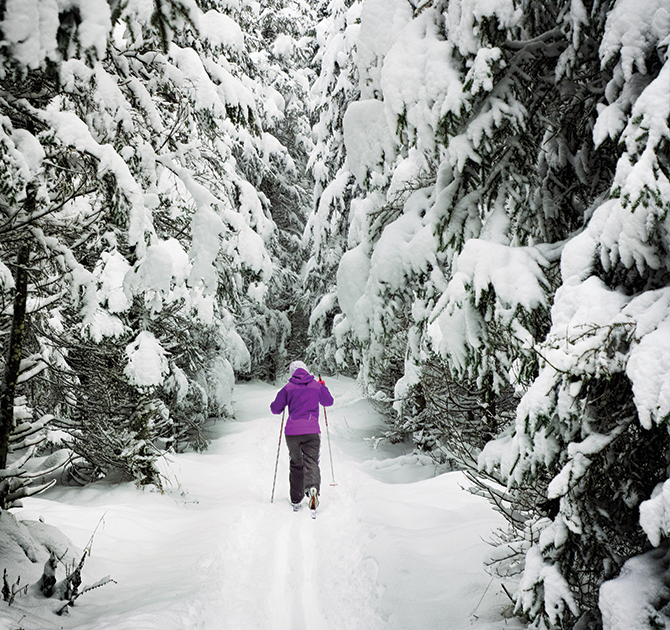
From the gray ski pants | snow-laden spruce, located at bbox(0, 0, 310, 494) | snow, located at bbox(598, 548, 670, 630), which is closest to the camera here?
snow, located at bbox(598, 548, 670, 630)

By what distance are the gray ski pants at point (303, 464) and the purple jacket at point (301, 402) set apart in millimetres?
124

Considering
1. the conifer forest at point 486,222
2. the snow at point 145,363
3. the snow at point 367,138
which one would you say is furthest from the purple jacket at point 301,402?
the snow at point 367,138

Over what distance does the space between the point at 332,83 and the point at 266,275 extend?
8345 mm

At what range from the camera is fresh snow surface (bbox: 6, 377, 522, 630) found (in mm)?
3727

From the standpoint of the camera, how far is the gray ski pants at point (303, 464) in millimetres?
6828

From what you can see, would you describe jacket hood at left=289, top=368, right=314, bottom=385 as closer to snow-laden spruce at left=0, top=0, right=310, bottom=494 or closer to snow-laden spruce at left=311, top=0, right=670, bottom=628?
snow-laden spruce at left=0, top=0, right=310, bottom=494

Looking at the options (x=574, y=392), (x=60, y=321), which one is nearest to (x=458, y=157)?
(x=574, y=392)

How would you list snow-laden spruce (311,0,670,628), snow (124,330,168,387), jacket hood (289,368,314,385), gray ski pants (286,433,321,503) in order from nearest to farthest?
snow-laden spruce (311,0,670,628), snow (124,330,168,387), gray ski pants (286,433,321,503), jacket hood (289,368,314,385)

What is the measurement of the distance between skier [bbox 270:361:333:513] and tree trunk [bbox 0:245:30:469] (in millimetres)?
3464

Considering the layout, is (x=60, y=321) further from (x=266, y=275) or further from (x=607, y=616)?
(x=607, y=616)

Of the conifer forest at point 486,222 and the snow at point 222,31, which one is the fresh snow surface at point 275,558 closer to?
the conifer forest at point 486,222

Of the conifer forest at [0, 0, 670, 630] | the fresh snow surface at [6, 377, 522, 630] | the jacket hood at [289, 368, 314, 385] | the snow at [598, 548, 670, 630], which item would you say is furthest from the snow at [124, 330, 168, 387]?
the snow at [598, 548, 670, 630]

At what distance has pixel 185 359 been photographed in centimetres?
1059

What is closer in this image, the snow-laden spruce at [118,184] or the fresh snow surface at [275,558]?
the snow-laden spruce at [118,184]
